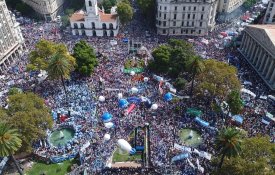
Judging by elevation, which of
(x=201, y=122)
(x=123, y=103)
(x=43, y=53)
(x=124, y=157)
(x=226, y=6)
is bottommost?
(x=124, y=157)

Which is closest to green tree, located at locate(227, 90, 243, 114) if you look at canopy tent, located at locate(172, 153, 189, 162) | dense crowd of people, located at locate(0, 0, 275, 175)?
dense crowd of people, located at locate(0, 0, 275, 175)

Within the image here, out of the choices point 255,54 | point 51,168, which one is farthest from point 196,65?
point 51,168

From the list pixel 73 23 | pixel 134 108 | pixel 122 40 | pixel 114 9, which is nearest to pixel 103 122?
pixel 134 108

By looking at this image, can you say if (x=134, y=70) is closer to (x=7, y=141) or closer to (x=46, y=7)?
(x=7, y=141)

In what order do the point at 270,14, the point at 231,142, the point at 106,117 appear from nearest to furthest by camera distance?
the point at 231,142 < the point at 106,117 < the point at 270,14

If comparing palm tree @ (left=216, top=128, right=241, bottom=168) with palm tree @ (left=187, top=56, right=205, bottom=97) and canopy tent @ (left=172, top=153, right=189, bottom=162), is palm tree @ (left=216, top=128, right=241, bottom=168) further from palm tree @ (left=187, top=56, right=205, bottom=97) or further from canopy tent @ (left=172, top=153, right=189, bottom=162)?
palm tree @ (left=187, top=56, right=205, bottom=97)

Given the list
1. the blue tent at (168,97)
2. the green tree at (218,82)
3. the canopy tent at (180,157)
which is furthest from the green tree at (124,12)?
the canopy tent at (180,157)

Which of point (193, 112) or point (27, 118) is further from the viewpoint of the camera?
point (193, 112)
